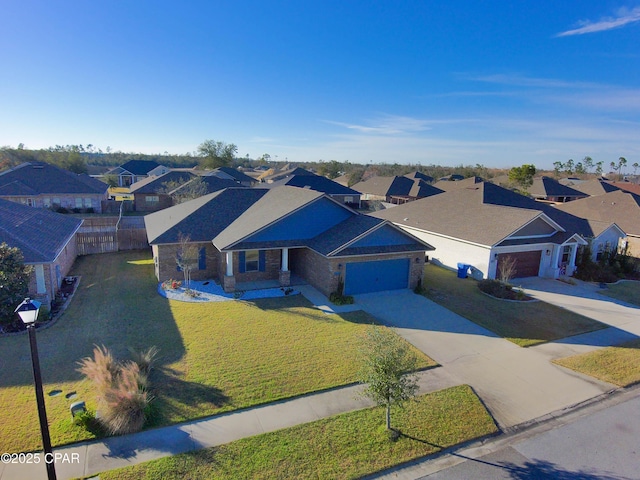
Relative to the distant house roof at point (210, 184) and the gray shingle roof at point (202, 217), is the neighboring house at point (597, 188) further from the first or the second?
the distant house roof at point (210, 184)

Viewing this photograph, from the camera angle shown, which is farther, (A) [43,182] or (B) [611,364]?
(A) [43,182]

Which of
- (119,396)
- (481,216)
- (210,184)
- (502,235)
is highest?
(210,184)

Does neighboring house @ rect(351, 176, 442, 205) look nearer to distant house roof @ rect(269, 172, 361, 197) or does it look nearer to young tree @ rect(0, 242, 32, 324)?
distant house roof @ rect(269, 172, 361, 197)

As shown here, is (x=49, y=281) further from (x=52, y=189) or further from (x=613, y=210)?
(x=613, y=210)

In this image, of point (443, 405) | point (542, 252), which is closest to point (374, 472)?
point (443, 405)

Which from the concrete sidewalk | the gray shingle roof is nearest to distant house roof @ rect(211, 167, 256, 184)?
the gray shingle roof

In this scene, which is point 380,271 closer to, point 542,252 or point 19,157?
point 542,252

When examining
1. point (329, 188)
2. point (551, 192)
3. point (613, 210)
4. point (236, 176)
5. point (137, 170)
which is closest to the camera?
point (613, 210)

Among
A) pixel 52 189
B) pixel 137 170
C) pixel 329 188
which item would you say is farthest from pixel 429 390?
pixel 137 170
